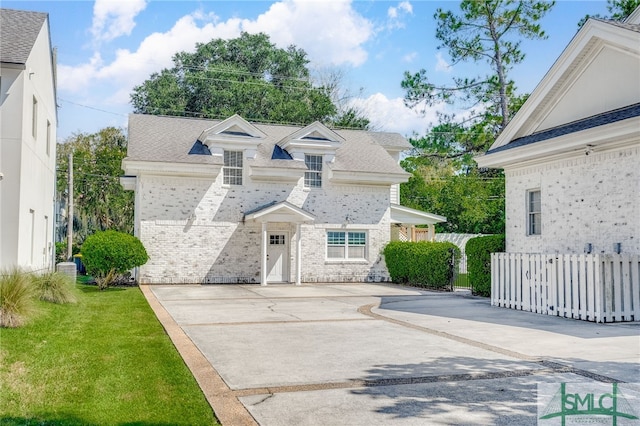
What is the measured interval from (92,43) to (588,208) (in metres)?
16.8

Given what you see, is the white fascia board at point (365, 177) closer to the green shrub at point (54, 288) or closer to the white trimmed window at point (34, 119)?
the white trimmed window at point (34, 119)

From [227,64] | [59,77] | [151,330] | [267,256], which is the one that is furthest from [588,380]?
[227,64]

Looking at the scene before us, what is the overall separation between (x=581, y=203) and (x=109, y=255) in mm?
14977

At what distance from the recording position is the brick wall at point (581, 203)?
13312 millimetres

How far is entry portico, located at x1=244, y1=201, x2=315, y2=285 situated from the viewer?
76.1 feet

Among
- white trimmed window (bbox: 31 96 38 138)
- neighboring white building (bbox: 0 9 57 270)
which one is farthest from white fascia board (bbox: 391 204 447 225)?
white trimmed window (bbox: 31 96 38 138)

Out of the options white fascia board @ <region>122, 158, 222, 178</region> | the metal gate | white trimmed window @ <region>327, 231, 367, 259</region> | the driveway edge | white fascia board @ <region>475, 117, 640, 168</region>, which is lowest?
the driveway edge

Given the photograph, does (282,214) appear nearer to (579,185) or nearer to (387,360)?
(579,185)

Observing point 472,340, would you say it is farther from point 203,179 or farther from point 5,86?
point 203,179

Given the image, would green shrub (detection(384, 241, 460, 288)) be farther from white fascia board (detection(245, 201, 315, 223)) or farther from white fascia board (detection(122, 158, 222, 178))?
white fascia board (detection(122, 158, 222, 178))

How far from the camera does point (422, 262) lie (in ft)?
75.5

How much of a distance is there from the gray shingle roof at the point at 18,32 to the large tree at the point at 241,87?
91.1 feet

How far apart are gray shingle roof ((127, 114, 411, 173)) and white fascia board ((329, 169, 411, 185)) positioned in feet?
0.69

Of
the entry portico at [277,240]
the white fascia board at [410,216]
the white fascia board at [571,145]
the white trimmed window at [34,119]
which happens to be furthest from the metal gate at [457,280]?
the white trimmed window at [34,119]
